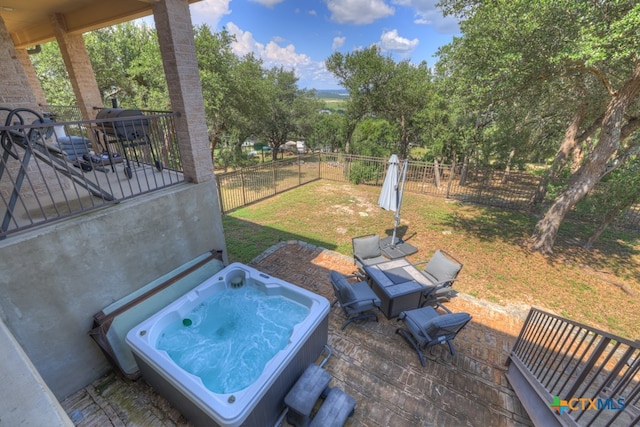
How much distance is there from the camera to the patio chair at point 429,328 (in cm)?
368

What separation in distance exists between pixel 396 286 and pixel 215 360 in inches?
132

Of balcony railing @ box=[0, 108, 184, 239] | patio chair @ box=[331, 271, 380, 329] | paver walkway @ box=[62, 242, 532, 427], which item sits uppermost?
balcony railing @ box=[0, 108, 184, 239]

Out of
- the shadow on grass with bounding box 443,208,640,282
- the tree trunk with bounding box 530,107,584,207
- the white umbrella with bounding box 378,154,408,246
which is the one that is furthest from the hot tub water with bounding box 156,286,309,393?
the tree trunk with bounding box 530,107,584,207

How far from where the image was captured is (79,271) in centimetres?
338

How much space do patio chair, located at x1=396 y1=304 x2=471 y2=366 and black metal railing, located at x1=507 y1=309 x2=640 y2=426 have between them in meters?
0.82

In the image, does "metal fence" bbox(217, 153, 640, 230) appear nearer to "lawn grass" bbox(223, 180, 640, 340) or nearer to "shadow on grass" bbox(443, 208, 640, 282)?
"lawn grass" bbox(223, 180, 640, 340)

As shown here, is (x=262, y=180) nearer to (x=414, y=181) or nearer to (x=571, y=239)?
(x=414, y=181)

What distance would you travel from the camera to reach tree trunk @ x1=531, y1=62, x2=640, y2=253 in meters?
5.63

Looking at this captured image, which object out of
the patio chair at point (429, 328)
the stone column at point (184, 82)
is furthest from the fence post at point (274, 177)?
the patio chair at point (429, 328)

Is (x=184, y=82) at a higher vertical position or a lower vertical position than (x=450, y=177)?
higher

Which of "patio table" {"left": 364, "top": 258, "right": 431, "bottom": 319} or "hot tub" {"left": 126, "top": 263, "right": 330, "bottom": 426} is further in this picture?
"patio table" {"left": 364, "top": 258, "right": 431, "bottom": 319}

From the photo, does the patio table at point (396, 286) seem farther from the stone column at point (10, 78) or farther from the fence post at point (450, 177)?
the fence post at point (450, 177)

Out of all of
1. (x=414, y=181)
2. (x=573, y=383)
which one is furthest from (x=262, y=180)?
(x=573, y=383)

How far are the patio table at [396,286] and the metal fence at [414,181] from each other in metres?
6.27
